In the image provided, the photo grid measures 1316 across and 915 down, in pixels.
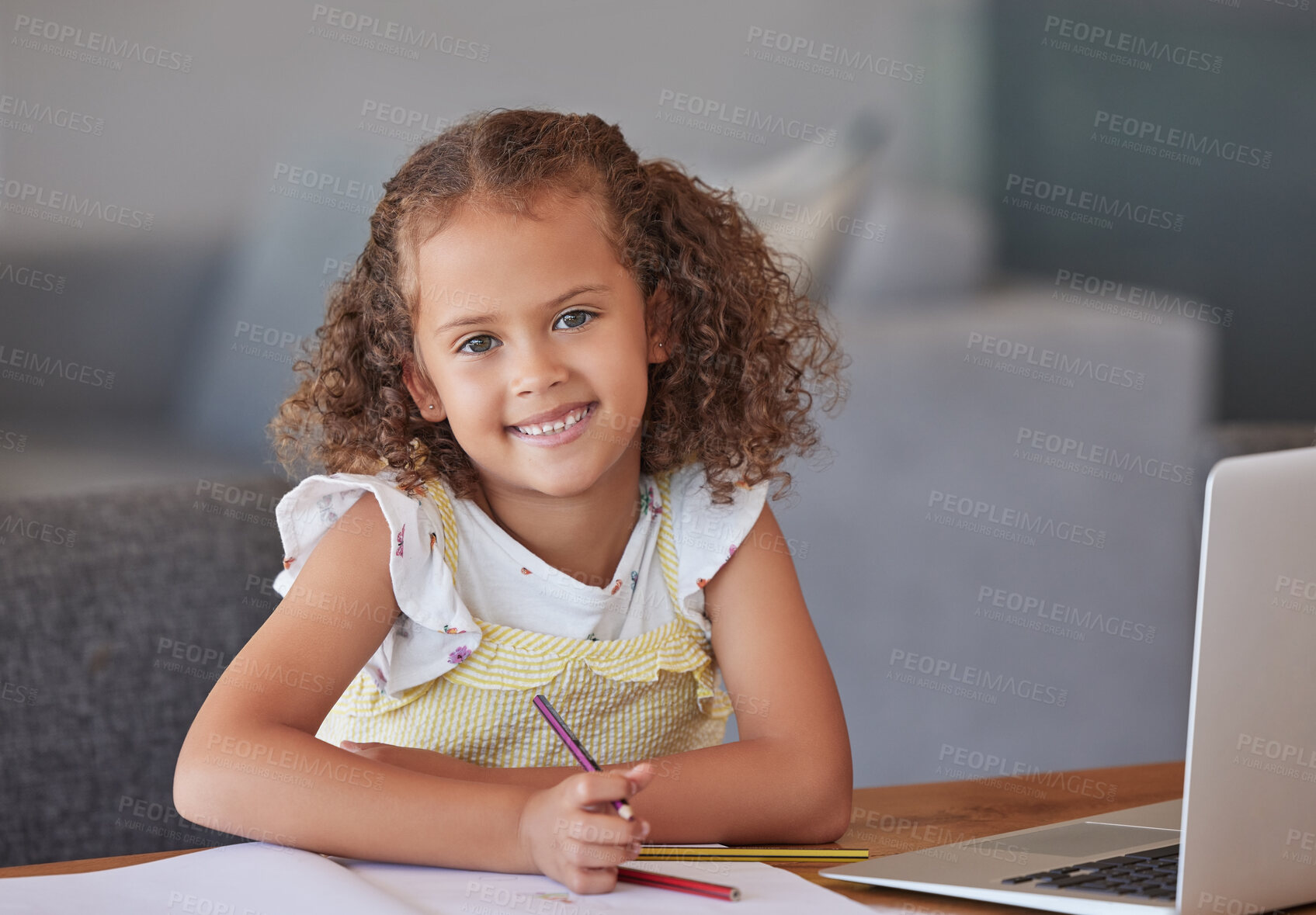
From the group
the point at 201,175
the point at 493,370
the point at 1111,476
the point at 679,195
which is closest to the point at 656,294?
the point at 679,195

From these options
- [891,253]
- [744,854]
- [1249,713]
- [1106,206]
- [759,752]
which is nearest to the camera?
[1249,713]

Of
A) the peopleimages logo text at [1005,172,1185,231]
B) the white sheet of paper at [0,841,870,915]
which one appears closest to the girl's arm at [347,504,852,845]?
the white sheet of paper at [0,841,870,915]

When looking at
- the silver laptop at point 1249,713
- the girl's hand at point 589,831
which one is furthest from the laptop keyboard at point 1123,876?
the girl's hand at point 589,831

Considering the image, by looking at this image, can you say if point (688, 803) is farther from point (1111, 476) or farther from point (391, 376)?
point (1111, 476)

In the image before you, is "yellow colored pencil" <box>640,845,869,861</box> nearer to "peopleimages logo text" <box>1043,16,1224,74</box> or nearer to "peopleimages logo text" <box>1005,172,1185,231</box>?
"peopleimages logo text" <box>1005,172,1185,231</box>

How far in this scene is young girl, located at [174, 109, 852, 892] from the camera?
0.86 meters

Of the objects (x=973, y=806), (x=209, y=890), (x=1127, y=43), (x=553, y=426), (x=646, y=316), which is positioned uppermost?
(x=1127, y=43)

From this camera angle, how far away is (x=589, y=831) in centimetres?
68

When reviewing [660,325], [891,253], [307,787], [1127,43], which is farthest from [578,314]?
[1127,43]

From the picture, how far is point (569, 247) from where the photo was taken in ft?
3.39

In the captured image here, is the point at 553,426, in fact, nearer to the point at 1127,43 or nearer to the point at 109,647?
the point at 109,647

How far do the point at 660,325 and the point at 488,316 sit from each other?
0.77ft

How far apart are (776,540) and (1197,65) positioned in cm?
268

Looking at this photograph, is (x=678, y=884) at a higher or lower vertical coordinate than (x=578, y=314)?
lower
